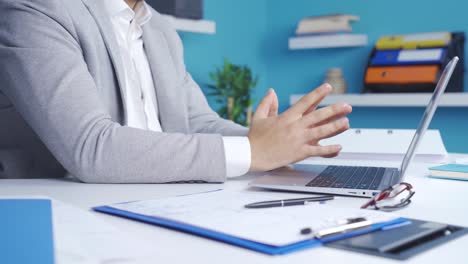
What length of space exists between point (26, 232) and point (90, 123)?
443mm

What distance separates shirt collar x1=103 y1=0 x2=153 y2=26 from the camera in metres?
1.50

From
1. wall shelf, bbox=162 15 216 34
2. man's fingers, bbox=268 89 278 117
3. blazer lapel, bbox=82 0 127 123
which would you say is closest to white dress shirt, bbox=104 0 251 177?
blazer lapel, bbox=82 0 127 123

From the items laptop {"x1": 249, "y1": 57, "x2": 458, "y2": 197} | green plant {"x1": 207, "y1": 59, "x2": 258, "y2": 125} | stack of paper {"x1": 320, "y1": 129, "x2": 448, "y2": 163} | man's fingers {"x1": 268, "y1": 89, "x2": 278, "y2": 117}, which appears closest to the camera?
laptop {"x1": 249, "y1": 57, "x2": 458, "y2": 197}

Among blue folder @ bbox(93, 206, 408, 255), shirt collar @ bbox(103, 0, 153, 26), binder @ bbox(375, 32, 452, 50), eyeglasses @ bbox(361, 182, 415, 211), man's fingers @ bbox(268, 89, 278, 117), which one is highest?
shirt collar @ bbox(103, 0, 153, 26)

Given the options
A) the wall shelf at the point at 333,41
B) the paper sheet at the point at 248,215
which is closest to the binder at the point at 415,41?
the wall shelf at the point at 333,41

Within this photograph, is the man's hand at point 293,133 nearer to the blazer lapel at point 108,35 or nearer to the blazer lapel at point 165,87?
the blazer lapel at point 108,35

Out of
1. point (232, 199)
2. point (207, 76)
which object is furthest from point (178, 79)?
point (207, 76)

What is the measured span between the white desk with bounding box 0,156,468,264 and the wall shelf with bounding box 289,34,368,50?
2.34 meters

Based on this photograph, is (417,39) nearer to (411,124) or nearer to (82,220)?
(411,124)

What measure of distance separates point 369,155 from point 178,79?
0.54 m

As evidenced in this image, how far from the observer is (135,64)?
1566mm

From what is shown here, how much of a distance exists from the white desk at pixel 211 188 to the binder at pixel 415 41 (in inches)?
84.2

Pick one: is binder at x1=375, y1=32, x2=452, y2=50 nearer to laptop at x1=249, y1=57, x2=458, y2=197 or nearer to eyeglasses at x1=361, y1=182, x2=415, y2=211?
laptop at x1=249, y1=57, x2=458, y2=197

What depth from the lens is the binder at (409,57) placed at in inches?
130
